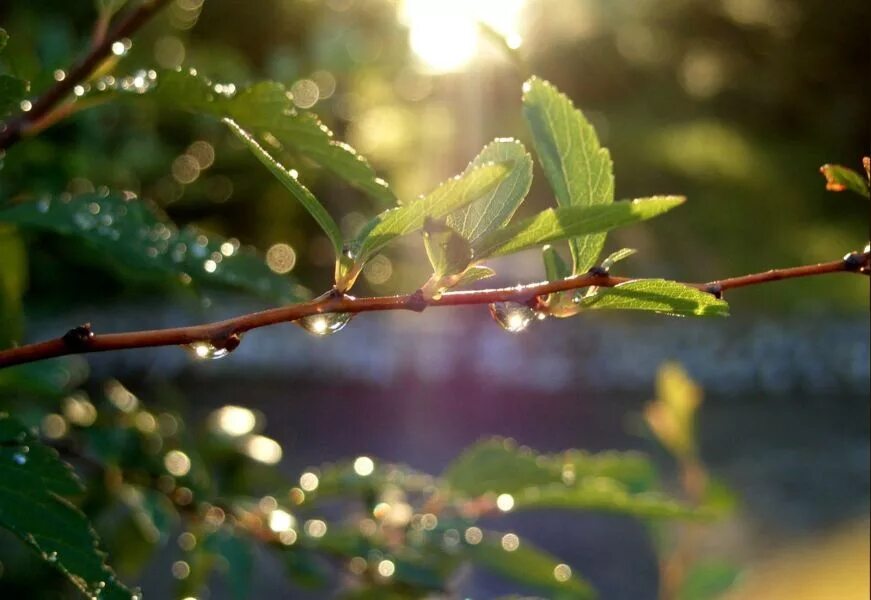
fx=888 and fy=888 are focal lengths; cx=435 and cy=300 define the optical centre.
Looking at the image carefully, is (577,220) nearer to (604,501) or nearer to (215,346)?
(215,346)

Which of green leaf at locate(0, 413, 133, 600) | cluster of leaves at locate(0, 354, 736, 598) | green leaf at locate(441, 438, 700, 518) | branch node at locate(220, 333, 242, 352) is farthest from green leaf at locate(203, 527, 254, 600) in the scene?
branch node at locate(220, 333, 242, 352)

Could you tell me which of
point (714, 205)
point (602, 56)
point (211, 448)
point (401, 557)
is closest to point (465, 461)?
point (401, 557)

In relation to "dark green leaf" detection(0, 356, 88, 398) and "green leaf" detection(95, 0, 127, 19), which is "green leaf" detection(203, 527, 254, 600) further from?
"green leaf" detection(95, 0, 127, 19)

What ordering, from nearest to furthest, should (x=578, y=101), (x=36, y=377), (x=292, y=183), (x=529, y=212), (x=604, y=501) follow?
(x=292, y=183) < (x=604, y=501) < (x=36, y=377) < (x=529, y=212) < (x=578, y=101)

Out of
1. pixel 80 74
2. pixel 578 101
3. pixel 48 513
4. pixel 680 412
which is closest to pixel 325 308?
pixel 48 513

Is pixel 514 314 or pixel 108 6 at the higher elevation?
pixel 108 6

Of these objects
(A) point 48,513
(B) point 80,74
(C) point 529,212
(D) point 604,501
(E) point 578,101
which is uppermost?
(E) point 578,101

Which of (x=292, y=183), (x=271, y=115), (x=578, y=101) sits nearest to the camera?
(x=292, y=183)
